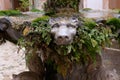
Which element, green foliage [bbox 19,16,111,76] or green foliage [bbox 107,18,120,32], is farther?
green foliage [bbox 107,18,120,32]

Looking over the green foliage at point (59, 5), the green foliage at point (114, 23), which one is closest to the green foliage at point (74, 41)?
the green foliage at point (114, 23)

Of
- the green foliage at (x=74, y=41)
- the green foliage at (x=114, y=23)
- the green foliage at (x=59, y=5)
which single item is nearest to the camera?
the green foliage at (x=74, y=41)

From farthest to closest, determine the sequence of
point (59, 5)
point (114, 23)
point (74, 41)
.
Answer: point (59, 5), point (114, 23), point (74, 41)

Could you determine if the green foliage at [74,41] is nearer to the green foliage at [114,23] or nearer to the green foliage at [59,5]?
the green foliage at [114,23]

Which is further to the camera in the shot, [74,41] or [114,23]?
[114,23]

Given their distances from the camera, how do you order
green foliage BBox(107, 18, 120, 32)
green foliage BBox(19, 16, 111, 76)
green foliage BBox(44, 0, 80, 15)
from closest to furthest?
green foliage BBox(19, 16, 111, 76), green foliage BBox(107, 18, 120, 32), green foliage BBox(44, 0, 80, 15)

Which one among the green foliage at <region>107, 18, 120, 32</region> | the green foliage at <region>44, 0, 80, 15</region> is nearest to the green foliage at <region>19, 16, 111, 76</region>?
the green foliage at <region>107, 18, 120, 32</region>

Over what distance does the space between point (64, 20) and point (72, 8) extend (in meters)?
0.32

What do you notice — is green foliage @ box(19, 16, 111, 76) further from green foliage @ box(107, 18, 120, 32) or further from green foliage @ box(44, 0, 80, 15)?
green foliage @ box(44, 0, 80, 15)

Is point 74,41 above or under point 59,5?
under

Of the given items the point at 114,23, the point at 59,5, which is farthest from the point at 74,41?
the point at 59,5

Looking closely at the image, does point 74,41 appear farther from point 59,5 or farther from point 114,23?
point 59,5

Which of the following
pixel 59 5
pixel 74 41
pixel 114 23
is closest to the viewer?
pixel 74 41

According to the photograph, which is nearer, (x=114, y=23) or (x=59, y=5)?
(x=114, y=23)
